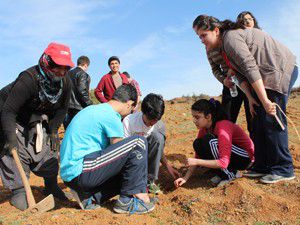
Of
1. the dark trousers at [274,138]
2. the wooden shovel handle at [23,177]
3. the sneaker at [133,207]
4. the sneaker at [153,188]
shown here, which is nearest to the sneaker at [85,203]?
the sneaker at [133,207]

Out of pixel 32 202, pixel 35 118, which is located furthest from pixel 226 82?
pixel 32 202

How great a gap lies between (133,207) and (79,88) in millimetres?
3113

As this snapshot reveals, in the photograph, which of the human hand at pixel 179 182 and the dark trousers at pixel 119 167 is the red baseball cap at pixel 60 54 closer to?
the dark trousers at pixel 119 167

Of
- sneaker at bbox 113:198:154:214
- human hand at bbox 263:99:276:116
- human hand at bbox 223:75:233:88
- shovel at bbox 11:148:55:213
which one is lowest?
sneaker at bbox 113:198:154:214

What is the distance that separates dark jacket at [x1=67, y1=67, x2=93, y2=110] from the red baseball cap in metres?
2.36

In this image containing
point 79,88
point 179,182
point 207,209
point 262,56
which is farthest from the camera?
point 79,88

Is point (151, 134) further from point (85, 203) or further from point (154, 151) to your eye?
point (85, 203)

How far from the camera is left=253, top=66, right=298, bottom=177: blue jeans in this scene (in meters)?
3.31

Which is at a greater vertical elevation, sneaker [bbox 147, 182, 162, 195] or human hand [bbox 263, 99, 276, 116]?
human hand [bbox 263, 99, 276, 116]

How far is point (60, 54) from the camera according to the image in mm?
3354

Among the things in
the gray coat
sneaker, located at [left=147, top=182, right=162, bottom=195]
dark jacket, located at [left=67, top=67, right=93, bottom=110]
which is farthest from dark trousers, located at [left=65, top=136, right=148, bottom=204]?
dark jacket, located at [left=67, top=67, right=93, bottom=110]

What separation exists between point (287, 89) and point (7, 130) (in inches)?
104

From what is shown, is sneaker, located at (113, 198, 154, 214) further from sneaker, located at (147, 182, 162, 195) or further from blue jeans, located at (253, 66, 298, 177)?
blue jeans, located at (253, 66, 298, 177)

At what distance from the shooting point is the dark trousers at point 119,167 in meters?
3.04
